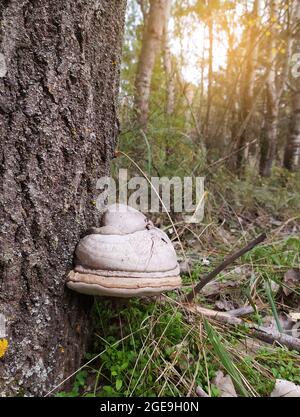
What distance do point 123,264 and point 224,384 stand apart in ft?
2.19

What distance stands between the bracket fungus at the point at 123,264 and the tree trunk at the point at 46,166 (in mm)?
108

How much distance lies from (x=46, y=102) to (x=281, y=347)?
1548mm

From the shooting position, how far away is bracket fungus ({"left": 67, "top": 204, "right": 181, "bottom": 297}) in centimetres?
121

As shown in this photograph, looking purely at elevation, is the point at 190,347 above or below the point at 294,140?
below

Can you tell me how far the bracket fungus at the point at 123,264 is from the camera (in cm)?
121

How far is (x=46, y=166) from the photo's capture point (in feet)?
4.23

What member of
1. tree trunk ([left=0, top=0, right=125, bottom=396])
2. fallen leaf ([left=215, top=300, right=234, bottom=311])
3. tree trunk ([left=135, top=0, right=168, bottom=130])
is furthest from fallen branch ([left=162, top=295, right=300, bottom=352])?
tree trunk ([left=135, top=0, right=168, bottom=130])

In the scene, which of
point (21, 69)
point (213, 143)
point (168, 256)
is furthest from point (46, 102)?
point (213, 143)

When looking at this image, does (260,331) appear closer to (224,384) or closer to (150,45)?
(224,384)

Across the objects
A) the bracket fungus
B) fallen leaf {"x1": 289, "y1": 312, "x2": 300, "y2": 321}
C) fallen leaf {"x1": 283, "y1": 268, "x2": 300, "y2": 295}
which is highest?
the bracket fungus

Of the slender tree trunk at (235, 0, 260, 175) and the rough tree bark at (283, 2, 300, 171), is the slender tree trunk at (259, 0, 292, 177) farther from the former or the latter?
the slender tree trunk at (235, 0, 260, 175)

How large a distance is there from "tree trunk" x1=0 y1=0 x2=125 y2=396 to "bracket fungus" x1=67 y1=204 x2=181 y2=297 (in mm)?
108

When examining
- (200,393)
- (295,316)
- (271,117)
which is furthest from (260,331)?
(271,117)

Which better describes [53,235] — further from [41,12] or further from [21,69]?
[41,12]
